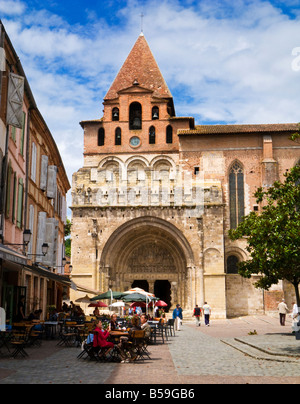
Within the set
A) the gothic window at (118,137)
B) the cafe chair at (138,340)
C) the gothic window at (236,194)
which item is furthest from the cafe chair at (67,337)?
the gothic window at (118,137)

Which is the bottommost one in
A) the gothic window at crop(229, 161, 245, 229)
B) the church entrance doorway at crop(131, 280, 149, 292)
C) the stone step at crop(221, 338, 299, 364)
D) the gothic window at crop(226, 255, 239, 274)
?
the stone step at crop(221, 338, 299, 364)

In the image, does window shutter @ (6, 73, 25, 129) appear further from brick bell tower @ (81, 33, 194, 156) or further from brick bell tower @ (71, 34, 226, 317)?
brick bell tower @ (81, 33, 194, 156)

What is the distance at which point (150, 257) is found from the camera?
36594 mm

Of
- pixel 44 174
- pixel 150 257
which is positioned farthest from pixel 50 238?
pixel 150 257

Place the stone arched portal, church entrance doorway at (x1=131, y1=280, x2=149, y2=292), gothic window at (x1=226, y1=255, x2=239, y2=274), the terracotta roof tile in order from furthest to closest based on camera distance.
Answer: church entrance doorway at (x1=131, y1=280, x2=149, y2=292), the terracotta roof tile, gothic window at (x1=226, y1=255, x2=239, y2=274), the stone arched portal

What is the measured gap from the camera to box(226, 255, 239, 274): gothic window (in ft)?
119

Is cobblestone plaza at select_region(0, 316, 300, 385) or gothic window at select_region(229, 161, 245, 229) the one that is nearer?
cobblestone plaza at select_region(0, 316, 300, 385)

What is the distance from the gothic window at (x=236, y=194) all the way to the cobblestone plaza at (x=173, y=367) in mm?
21926

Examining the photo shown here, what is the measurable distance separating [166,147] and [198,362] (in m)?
28.3

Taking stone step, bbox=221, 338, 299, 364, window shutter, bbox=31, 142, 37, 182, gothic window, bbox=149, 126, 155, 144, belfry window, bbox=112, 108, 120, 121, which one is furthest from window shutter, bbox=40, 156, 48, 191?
belfry window, bbox=112, 108, 120, 121

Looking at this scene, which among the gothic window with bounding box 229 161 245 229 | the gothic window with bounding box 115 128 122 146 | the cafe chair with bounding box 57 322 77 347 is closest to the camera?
the cafe chair with bounding box 57 322 77 347
